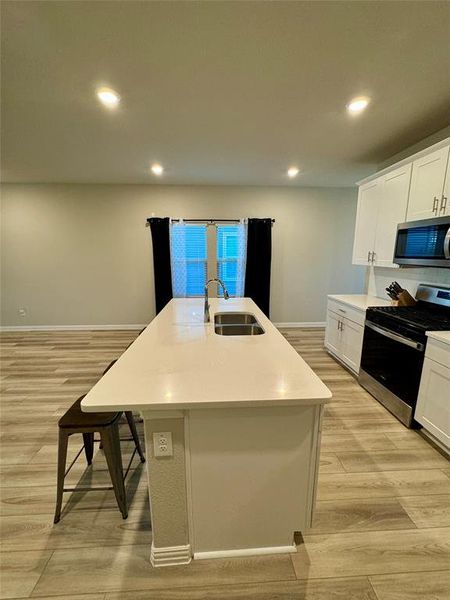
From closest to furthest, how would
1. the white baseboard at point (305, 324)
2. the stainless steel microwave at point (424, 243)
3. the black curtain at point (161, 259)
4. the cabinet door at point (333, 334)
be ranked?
the stainless steel microwave at point (424, 243) → the cabinet door at point (333, 334) → the black curtain at point (161, 259) → the white baseboard at point (305, 324)

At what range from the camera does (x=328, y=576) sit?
120 cm

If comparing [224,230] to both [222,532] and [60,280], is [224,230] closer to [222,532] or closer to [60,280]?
[60,280]

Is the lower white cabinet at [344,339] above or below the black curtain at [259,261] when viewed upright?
A: below

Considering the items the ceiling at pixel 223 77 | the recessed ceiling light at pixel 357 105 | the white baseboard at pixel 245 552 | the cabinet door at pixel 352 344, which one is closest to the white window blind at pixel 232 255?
the ceiling at pixel 223 77

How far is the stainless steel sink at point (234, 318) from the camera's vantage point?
8.04ft

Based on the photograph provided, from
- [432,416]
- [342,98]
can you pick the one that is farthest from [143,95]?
[432,416]

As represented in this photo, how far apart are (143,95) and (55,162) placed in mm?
2274

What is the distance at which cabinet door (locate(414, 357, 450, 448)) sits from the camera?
1.84m

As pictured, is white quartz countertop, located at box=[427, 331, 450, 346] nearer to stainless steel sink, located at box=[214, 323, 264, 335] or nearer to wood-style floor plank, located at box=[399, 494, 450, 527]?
wood-style floor plank, located at box=[399, 494, 450, 527]

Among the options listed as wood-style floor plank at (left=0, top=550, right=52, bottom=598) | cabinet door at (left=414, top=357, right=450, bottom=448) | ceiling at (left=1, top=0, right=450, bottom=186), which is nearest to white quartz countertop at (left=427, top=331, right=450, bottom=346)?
cabinet door at (left=414, top=357, right=450, bottom=448)

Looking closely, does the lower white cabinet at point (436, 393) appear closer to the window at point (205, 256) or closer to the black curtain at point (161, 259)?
the window at point (205, 256)

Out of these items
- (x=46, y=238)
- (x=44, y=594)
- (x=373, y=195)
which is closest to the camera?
(x=44, y=594)

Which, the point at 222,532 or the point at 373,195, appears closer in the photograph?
the point at 222,532

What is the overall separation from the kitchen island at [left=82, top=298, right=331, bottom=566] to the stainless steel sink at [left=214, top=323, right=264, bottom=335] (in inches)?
30.6
